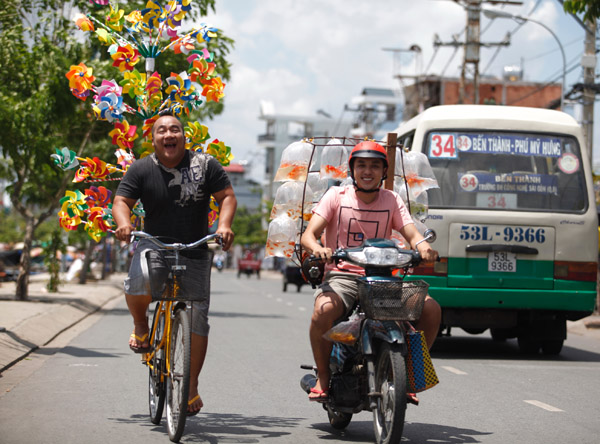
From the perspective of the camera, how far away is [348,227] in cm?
638

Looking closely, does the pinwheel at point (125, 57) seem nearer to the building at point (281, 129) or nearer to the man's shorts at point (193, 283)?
the man's shorts at point (193, 283)

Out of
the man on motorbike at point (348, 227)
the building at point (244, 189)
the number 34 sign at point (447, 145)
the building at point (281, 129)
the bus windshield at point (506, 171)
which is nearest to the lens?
the man on motorbike at point (348, 227)

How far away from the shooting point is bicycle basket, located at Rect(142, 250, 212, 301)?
599 cm

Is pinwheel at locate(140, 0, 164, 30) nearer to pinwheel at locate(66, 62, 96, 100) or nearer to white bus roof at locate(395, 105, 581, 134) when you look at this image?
pinwheel at locate(66, 62, 96, 100)

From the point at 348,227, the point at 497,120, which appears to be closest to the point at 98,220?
the point at 348,227

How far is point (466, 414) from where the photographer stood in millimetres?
7637

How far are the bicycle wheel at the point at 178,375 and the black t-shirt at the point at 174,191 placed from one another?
594 millimetres

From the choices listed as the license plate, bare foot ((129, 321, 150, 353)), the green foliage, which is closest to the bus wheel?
the license plate

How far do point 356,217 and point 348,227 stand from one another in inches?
3.2

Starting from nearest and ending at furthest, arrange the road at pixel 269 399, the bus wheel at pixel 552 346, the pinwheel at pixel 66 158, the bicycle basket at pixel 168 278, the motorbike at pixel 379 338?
the motorbike at pixel 379 338, the bicycle basket at pixel 168 278, the road at pixel 269 399, the pinwheel at pixel 66 158, the bus wheel at pixel 552 346

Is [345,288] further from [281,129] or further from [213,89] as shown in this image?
[281,129]

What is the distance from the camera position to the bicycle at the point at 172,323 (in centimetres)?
591

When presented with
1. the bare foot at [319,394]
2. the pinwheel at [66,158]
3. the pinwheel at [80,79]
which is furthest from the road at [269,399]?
the pinwheel at [80,79]

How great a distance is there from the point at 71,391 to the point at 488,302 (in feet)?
18.2
